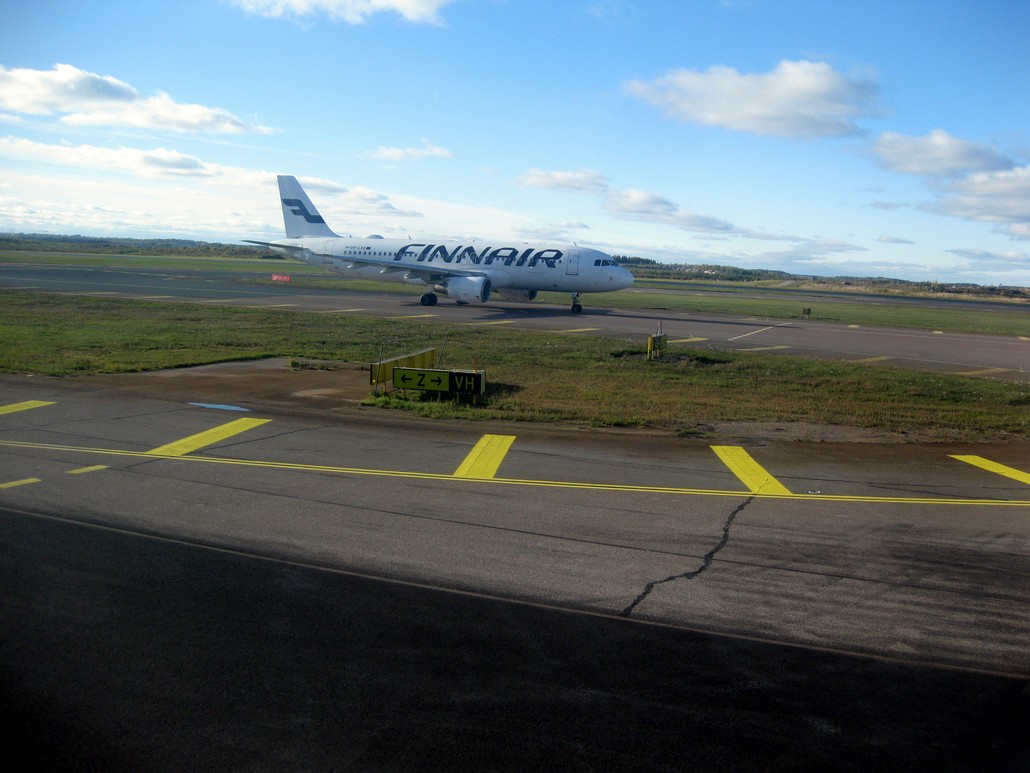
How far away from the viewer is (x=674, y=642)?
294 inches

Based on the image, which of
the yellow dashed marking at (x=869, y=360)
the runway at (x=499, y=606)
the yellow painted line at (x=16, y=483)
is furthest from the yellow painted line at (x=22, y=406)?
the yellow dashed marking at (x=869, y=360)

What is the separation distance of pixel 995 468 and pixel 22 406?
19082 mm

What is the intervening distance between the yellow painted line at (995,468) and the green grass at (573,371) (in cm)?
217

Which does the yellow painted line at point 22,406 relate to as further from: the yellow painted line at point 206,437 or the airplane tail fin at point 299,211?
the airplane tail fin at point 299,211

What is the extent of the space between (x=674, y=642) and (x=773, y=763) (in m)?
1.87

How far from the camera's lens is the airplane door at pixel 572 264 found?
50.1 meters

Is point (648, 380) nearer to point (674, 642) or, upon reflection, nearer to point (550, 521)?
point (550, 521)

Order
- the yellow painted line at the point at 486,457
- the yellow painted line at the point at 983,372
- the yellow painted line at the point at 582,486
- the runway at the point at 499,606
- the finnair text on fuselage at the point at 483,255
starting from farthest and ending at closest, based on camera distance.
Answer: the finnair text on fuselage at the point at 483,255 → the yellow painted line at the point at 983,372 → the yellow painted line at the point at 486,457 → the yellow painted line at the point at 582,486 → the runway at the point at 499,606

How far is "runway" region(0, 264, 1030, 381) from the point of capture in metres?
34.7

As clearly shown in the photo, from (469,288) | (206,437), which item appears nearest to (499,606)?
(206,437)

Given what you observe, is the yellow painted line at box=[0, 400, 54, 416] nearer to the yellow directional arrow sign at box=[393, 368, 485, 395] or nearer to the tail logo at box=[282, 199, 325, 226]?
the yellow directional arrow sign at box=[393, 368, 485, 395]

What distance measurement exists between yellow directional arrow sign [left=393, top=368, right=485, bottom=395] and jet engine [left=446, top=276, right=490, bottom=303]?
2959 cm

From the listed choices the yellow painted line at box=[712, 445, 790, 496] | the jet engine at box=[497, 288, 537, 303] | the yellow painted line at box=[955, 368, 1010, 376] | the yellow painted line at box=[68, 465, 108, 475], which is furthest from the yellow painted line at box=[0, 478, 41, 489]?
the jet engine at box=[497, 288, 537, 303]

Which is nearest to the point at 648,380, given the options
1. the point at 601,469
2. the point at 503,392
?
the point at 503,392
